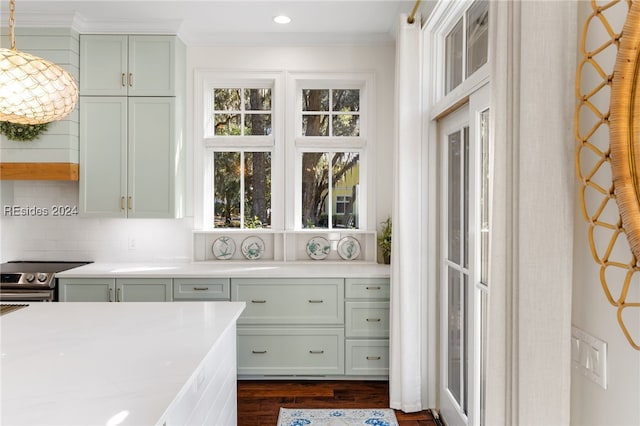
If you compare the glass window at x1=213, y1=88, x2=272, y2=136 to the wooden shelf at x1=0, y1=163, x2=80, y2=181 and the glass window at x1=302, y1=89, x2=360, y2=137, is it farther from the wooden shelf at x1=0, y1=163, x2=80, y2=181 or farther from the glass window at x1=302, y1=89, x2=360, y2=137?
the wooden shelf at x1=0, y1=163, x2=80, y2=181

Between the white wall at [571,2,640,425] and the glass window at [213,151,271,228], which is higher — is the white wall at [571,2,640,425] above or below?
below

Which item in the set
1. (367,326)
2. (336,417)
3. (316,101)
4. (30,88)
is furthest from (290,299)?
(30,88)

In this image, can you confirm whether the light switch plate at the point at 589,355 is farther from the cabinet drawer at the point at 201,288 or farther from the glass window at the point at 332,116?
the glass window at the point at 332,116

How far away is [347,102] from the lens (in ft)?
12.6

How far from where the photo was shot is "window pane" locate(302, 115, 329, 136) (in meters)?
3.84

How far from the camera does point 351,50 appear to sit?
3707mm

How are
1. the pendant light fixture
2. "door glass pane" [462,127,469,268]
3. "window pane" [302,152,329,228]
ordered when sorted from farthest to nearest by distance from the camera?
"window pane" [302,152,329,228] → "door glass pane" [462,127,469,268] → the pendant light fixture

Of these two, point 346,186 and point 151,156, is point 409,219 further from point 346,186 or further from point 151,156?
point 151,156

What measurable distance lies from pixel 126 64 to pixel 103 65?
0.18m

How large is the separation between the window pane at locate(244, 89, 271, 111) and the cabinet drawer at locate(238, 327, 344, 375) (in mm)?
1875

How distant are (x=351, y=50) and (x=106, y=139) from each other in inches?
82.9

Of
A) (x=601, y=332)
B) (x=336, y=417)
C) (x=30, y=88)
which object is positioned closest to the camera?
(x=601, y=332)

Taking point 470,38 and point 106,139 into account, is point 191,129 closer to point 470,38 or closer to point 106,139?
point 106,139

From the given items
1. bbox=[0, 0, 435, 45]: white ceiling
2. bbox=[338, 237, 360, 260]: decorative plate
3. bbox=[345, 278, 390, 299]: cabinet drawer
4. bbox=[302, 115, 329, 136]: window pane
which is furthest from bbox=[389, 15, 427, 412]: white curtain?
bbox=[302, 115, 329, 136]: window pane
